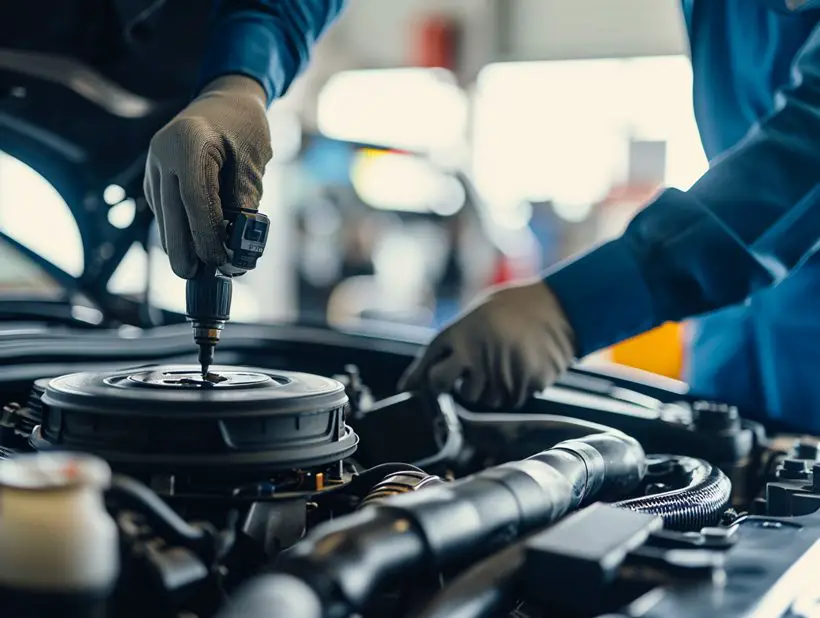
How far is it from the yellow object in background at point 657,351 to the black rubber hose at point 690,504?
2.12m

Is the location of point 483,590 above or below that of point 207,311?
below

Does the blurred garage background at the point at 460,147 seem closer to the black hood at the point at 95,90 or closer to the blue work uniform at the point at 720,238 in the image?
the black hood at the point at 95,90

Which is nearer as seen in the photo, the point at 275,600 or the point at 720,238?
the point at 275,600

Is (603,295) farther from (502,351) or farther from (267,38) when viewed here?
(267,38)

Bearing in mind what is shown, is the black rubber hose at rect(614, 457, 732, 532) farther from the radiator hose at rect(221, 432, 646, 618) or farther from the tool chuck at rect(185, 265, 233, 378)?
the tool chuck at rect(185, 265, 233, 378)

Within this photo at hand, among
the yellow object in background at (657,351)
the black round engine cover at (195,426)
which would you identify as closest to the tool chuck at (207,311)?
the black round engine cover at (195,426)

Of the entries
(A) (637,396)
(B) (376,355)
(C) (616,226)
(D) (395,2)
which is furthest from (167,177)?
(D) (395,2)

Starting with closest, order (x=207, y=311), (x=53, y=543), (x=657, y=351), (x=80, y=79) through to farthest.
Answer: (x=53, y=543)
(x=207, y=311)
(x=80, y=79)
(x=657, y=351)

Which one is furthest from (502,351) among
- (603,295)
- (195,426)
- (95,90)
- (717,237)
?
(95,90)

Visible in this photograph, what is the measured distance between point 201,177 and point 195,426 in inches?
18.3

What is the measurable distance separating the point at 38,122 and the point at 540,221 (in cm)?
632

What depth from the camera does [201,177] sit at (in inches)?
44.2

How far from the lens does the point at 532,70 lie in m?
7.82

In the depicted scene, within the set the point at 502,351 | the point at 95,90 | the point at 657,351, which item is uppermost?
the point at 95,90
